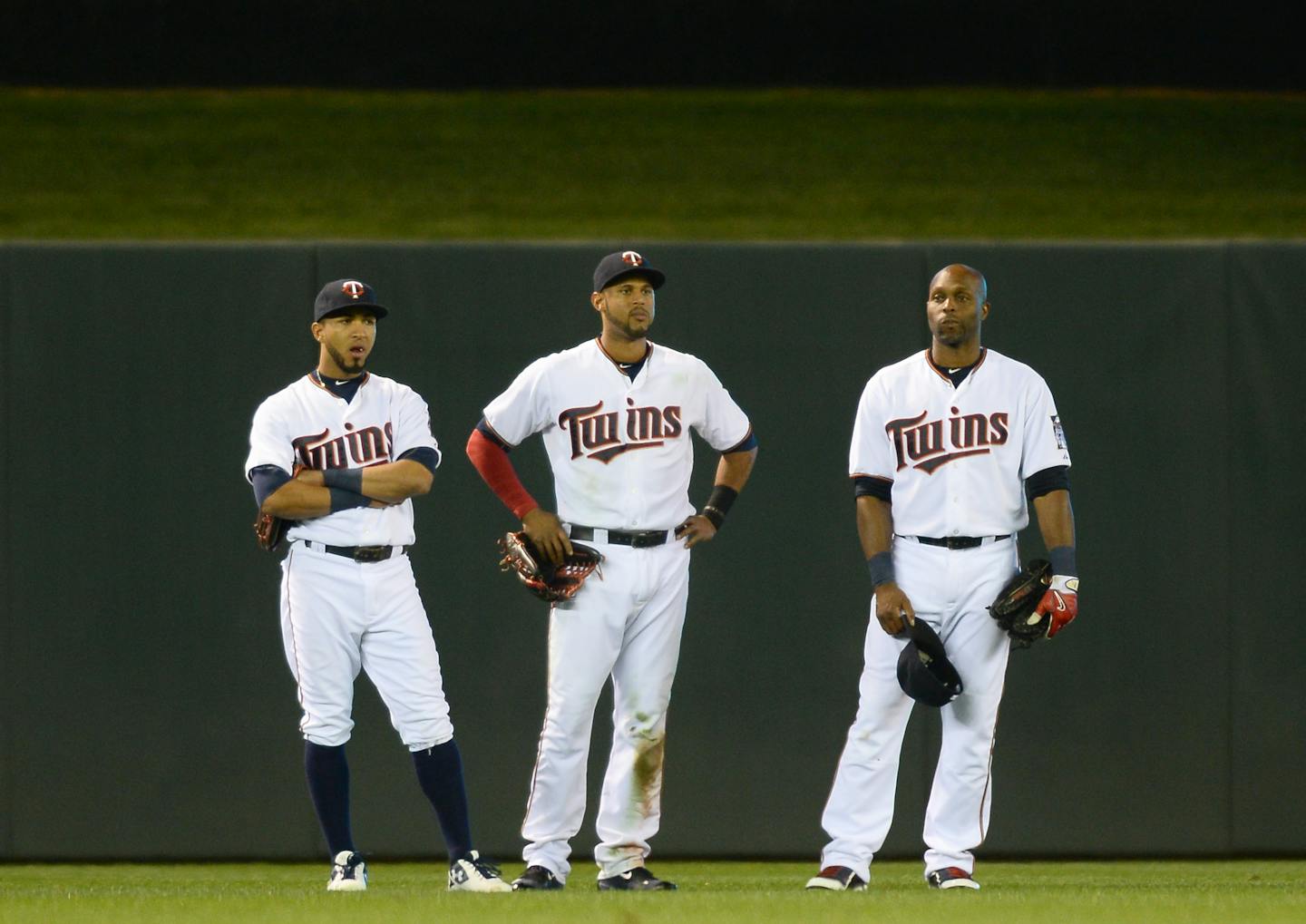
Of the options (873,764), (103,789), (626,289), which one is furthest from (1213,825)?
(103,789)

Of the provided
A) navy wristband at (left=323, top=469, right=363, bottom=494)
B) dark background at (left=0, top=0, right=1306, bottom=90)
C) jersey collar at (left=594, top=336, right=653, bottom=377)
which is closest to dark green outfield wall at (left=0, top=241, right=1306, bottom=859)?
jersey collar at (left=594, top=336, right=653, bottom=377)

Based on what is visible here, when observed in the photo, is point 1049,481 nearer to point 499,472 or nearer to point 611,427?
point 611,427

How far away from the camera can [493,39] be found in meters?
12.1

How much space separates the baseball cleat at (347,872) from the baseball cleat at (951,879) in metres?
1.59

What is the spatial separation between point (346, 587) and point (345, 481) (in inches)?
11.9

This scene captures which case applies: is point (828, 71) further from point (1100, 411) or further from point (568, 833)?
point (568, 833)

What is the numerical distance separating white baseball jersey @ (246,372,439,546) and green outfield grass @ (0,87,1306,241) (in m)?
4.13

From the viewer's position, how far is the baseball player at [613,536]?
5180 mm

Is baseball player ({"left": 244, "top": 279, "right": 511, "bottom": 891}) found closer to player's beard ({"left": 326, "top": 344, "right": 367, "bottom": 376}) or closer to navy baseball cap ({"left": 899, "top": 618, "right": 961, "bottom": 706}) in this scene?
player's beard ({"left": 326, "top": 344, "right": 367, "bottom": 376})

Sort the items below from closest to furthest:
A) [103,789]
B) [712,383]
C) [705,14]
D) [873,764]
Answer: [873,764], [712,383], [103,789], [705,14]

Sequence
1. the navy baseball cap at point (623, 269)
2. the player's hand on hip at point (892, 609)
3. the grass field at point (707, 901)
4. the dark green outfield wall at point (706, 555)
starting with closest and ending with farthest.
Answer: the grass field at point (707, 901) < the player's hand on hip at point (892, 609) < the navy baseball cap at point (623, 269) < the dark green outfield wall at point (706, 555)

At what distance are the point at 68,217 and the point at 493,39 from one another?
11.7 ft

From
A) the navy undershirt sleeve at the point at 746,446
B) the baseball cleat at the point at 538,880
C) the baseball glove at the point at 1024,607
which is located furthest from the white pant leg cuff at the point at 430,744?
the baseball glove at the point at 1024,607

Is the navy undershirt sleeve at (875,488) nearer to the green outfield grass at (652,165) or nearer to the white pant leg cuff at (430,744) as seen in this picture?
the white pant leg cuff at (430,744)
